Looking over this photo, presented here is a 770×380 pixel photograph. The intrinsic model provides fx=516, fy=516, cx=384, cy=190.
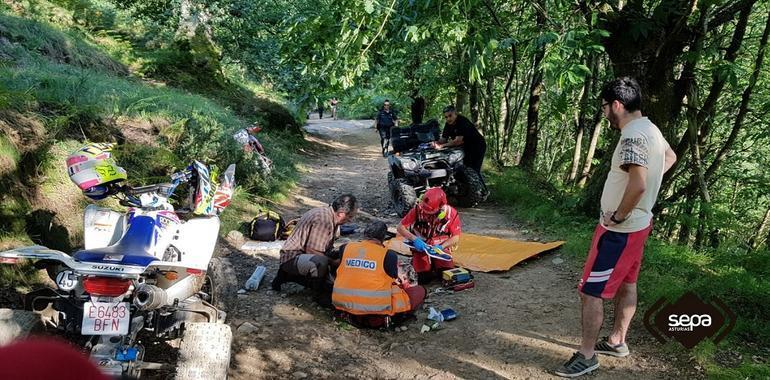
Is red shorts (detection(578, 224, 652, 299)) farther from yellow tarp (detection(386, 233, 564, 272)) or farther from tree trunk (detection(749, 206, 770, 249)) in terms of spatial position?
tree trunk (detection(749, 206, 770, 249))

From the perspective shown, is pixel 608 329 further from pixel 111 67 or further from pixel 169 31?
pixel 169 31

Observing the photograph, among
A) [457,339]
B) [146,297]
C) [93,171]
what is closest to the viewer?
[146,297]

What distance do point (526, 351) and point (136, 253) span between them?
2737 millimetres

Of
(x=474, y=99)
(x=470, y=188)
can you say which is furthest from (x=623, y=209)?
(x=474, y=99)

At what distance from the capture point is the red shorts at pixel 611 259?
3.17 metres

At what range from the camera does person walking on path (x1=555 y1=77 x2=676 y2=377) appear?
3.02 m

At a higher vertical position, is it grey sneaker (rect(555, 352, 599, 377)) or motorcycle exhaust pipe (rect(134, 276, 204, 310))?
motorcycle exhaust pipe (rect(134, 276, 204, 310))

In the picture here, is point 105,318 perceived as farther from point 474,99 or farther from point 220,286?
point 474,99

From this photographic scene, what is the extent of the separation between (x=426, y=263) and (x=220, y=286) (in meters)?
2.05

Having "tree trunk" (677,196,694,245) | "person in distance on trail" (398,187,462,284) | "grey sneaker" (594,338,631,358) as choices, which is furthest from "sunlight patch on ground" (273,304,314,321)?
"tree trunk" (677,196,694,245)

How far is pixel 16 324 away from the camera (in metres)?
2.79

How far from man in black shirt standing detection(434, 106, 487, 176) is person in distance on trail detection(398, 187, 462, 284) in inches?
122

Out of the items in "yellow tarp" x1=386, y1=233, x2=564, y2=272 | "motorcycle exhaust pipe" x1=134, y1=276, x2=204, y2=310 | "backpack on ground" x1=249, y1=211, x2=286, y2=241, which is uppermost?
"motorcycle exhaust pipe" x1=134, y1=276, x2=204, y2=310

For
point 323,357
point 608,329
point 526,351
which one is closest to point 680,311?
point 608,329
